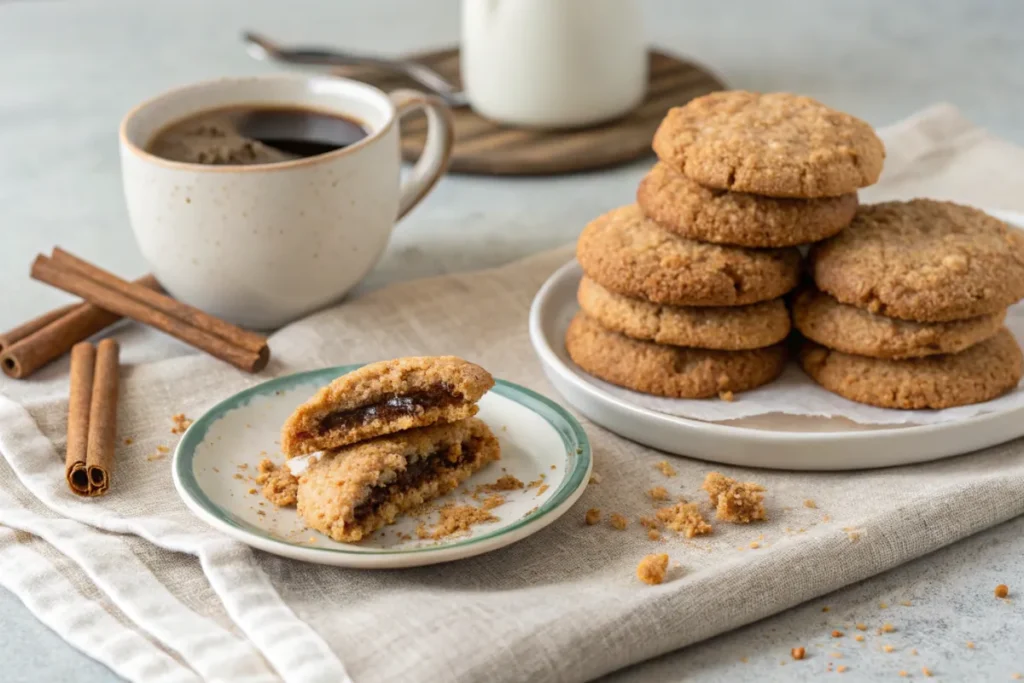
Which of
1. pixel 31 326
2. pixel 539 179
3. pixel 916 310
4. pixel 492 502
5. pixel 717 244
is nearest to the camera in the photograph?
pixel 492 502

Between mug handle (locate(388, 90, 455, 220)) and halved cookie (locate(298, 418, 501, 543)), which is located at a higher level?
mug handle (locate(388, 90, 455, 220))

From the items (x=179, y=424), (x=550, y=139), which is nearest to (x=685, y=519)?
(x=179, y=424)

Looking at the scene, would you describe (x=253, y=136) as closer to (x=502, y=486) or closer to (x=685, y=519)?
(x=502, y=486)

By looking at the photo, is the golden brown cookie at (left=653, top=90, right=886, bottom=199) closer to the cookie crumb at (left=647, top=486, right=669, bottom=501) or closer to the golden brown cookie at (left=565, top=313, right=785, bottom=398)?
the golden brown cookie at (left=565, top=313, right=785, bottom=398)

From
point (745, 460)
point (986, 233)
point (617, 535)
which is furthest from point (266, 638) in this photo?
point (986, 233)

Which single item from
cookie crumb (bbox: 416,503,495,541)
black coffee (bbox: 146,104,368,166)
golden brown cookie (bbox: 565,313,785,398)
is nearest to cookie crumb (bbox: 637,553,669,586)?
cookie crumb (bbox: 416,503,495,541)

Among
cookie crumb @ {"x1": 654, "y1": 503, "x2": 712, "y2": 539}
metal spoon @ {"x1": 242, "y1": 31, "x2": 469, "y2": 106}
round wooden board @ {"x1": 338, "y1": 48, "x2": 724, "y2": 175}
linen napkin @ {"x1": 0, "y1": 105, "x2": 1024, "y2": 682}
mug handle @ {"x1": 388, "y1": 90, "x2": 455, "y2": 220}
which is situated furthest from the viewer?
metal spoon @ {"x1": 242, "y1": 31, "x2": 469, "y2": 106}

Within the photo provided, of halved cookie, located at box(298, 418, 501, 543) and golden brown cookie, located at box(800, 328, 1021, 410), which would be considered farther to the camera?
golden brown cookie, located at box(800, 328, 1021, 410)
